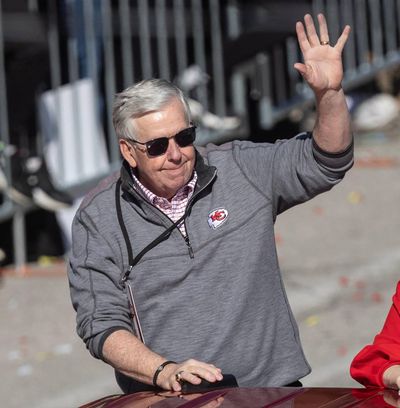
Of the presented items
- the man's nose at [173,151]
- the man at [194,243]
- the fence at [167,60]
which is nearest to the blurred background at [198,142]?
the fence at [167,60]

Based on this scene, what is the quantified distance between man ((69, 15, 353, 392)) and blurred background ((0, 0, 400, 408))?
2.46 meters

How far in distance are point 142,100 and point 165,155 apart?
181 millimetres

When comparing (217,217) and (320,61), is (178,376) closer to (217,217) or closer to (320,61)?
(217,217)

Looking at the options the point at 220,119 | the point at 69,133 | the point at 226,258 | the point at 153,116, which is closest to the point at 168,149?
the point at 153,116

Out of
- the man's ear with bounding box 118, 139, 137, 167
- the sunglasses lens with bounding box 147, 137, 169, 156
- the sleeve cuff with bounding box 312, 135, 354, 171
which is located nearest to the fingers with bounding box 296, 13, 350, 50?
the sleeve cuff with bounding box 312, 135, 354, 171

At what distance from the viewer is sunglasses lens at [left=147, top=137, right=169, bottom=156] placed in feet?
13.1

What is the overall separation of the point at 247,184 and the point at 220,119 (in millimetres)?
5508

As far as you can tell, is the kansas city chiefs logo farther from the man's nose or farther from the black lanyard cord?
the man's nose

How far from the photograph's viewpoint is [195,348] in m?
4.02

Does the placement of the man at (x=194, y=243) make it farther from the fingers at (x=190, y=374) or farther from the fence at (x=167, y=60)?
the fence at (x=167, y=60)

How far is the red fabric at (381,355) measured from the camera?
3676 millimetres

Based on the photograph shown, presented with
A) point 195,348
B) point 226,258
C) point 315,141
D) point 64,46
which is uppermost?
point 64,46

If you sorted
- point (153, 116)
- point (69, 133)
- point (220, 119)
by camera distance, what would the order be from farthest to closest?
point (220, 119), point (69, 133), point (153, 116)

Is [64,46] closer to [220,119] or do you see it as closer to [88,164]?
[88,164]
